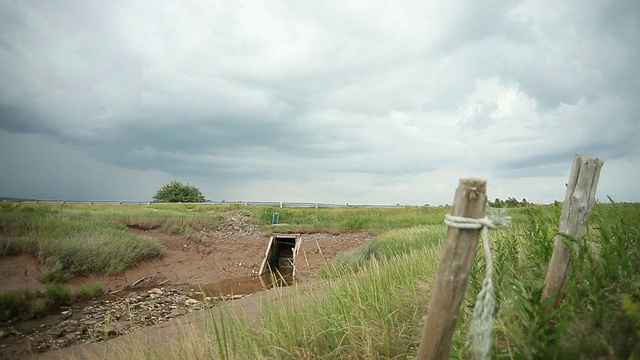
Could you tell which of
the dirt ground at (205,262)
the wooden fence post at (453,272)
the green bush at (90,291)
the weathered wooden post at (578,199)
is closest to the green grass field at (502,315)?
the weathered wooden post at (578,199)

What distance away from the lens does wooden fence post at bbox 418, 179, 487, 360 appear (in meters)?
1.33

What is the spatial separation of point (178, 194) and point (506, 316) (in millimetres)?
46753

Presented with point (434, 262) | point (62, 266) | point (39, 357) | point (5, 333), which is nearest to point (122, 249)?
point (62, 266)

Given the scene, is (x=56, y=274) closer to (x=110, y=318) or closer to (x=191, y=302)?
(x=110, y=318)

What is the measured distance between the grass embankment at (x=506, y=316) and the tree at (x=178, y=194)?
142 ft

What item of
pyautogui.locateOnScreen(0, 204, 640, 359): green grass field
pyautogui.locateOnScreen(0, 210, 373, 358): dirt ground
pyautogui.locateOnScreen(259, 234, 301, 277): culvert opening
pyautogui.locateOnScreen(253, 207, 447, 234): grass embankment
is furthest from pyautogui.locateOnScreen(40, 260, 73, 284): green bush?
pyautogui.locateOnScreen(253, 207, 447, 234): grass embankment

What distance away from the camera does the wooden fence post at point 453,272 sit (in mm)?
1334

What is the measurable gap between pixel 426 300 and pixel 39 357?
699cm

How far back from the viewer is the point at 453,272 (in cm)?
141

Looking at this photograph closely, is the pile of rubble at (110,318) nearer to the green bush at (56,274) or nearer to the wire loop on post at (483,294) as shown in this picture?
the green bush at (56,274)

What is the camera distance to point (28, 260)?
34.4ft

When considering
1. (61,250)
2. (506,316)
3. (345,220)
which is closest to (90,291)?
(61,250)

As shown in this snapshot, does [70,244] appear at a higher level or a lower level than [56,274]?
higher

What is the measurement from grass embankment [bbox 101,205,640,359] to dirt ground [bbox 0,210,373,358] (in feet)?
16.1
